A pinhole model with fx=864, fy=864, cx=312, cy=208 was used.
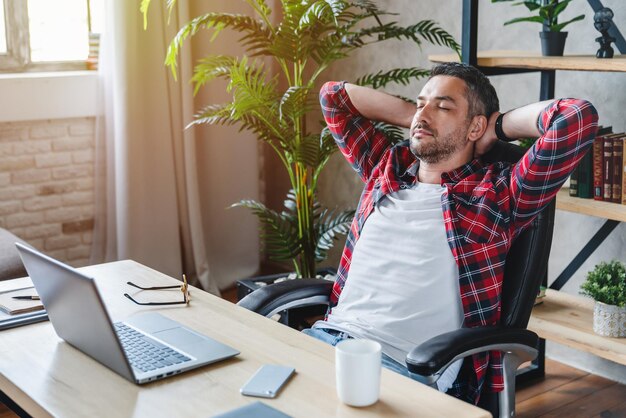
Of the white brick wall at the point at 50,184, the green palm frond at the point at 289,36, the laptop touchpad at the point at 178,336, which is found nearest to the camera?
the laptop touchpad at the point at 178,336

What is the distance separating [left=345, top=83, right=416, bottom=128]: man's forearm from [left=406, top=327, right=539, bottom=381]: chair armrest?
0.79m

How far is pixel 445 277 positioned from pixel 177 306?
64cm

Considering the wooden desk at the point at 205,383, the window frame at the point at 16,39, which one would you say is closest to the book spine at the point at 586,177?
the wooden desk at the point at 205,383

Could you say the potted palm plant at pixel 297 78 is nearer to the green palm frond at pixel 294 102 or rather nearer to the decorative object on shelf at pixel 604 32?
the green palm frond at pixel 294 102

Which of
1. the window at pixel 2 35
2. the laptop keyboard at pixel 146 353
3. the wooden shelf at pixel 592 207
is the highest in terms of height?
the window at pixel 2 35

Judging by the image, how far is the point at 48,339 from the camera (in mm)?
1769

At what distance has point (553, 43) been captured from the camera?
2.78 m

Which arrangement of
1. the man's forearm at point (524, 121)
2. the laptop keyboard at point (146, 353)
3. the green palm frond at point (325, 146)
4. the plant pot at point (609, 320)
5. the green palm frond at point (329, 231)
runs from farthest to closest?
the green palm frond at point (329, 231), the green palm frond at point (325, 146), the plant pot at point (609, 320), the man's forearm at point (524, 121), the laptop keyboard at point (146, 353)

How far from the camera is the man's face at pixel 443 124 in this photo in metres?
2.26

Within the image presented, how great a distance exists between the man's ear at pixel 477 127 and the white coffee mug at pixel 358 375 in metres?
0.99

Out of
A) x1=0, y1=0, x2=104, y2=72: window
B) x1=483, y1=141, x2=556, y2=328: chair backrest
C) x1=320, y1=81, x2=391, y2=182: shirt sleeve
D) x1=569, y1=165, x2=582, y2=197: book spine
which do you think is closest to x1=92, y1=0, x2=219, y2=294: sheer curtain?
x1=0, y1=0, x2=104, y2=72: window

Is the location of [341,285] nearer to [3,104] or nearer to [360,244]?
[360,244]

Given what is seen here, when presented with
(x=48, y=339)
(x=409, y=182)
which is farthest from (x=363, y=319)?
(x=48, y=339)

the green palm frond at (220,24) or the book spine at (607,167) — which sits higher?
the green palm frond at (220,24)
